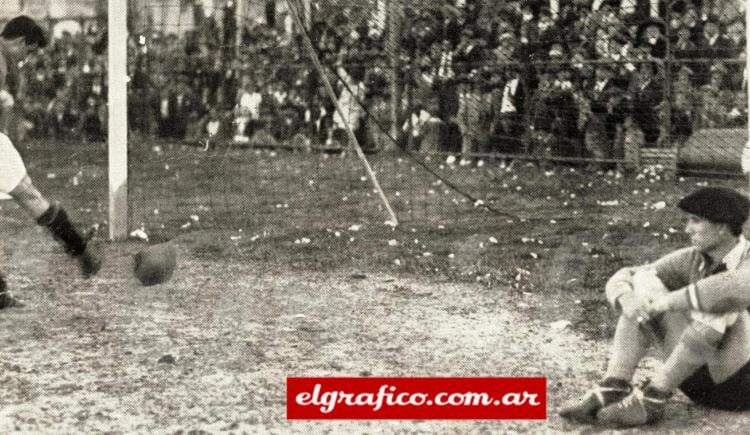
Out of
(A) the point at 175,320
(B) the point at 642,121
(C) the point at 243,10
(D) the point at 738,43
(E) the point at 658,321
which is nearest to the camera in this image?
(E) the point at 658,321

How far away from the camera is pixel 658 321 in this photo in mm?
4473

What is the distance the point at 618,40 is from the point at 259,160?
5.98m

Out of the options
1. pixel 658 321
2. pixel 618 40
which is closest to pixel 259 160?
pixel 618 40

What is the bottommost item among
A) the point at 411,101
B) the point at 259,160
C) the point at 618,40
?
the point at 259,160

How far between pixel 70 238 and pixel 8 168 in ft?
1.86

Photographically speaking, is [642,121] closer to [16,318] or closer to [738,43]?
[738,43]

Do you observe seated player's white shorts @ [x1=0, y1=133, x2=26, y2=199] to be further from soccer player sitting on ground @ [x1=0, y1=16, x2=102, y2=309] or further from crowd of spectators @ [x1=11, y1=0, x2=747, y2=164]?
crowd of spectators @ [x1=11, y1=0, x2=747, y2=164]

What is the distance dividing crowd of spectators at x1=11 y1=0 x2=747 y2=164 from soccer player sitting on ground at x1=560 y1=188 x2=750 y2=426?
6.01 metres

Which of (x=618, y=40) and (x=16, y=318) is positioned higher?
(x=618, y=40)

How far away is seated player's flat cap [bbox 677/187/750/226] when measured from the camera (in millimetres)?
4289

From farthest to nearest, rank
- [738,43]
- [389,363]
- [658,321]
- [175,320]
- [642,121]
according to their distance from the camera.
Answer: [642,121] → [738,43] → [175,320] → [389,363] → [658,321]

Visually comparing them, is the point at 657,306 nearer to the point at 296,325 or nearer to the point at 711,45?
the point at 296,325

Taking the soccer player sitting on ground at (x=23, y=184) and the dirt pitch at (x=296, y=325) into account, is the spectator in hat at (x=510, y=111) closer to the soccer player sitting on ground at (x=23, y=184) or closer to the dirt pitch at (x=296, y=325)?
the dirt pitch at (x=296, y=325)

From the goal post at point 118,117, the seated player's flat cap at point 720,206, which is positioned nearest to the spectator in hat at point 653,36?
the goal post at point 118,117
